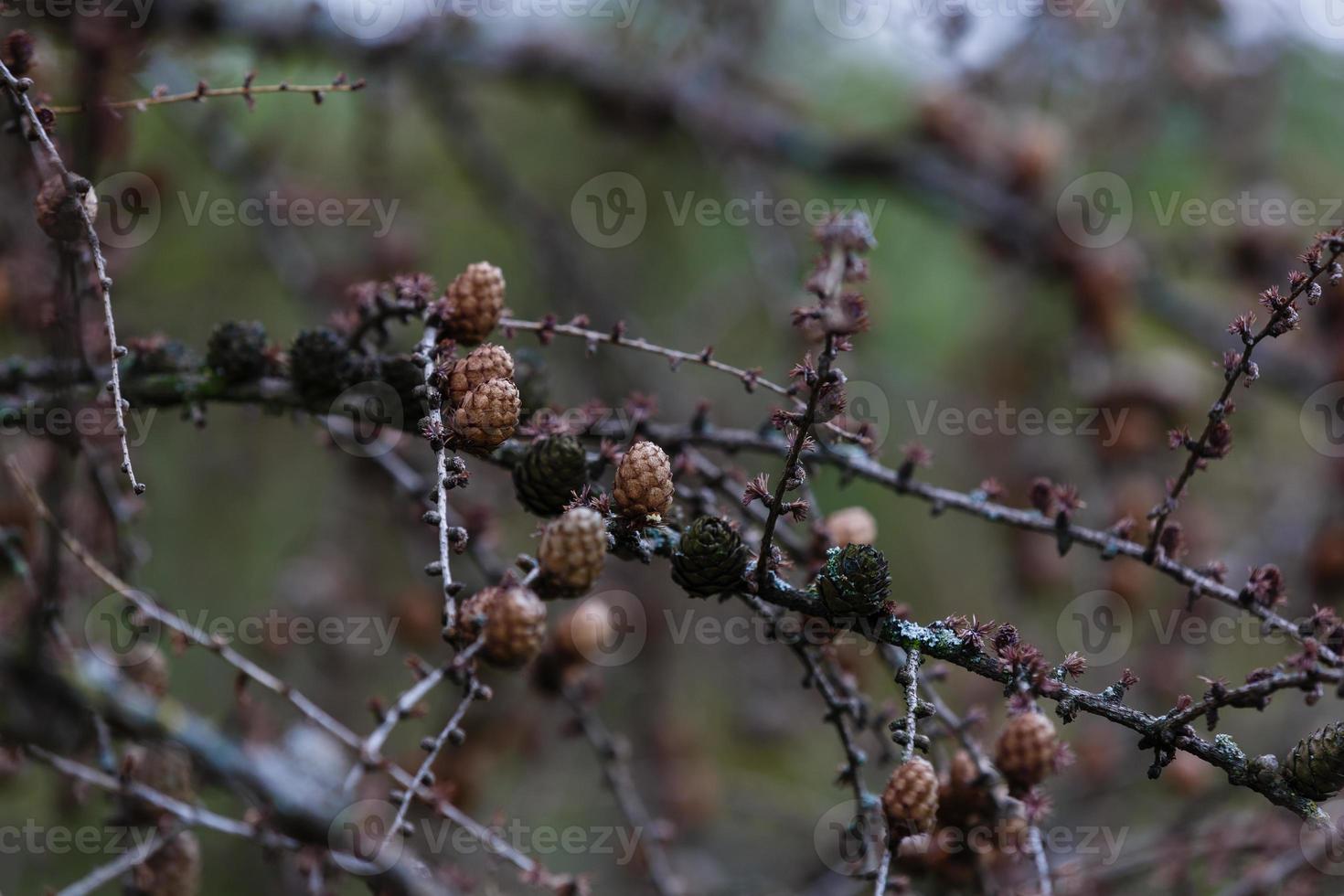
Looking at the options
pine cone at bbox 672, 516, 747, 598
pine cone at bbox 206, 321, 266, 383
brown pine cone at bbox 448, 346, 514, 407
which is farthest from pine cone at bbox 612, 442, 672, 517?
pine cone at bbox 206, 321, 266, 383

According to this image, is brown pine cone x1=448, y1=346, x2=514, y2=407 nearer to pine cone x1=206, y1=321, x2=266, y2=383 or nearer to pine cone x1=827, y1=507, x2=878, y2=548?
pine cone x1=206, y1=321, x2=266, y2=383

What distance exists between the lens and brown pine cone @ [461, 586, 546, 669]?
103cm

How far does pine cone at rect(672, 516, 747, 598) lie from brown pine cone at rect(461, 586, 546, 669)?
0.19 meters

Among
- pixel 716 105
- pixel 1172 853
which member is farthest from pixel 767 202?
pixel 1172 853

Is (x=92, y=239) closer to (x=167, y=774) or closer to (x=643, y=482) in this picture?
(x=643, y=482)

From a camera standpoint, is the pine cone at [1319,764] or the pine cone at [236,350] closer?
the pine cone at [1319,764]

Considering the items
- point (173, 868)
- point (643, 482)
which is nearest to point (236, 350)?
point (643, 482)

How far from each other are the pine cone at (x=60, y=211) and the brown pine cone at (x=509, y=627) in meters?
0.68

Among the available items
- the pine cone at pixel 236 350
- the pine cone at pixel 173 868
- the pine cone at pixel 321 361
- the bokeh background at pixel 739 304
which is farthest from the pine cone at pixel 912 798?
the bokeh background at pixel 739 304

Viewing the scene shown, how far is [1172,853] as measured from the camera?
2.16 m

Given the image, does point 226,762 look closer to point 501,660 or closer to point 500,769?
point 501,660

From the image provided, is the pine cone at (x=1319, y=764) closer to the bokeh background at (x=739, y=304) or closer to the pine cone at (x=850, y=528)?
the pine cone at (x=850, y=528)

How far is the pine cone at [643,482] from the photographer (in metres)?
1.18

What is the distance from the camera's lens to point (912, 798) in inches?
42.5
